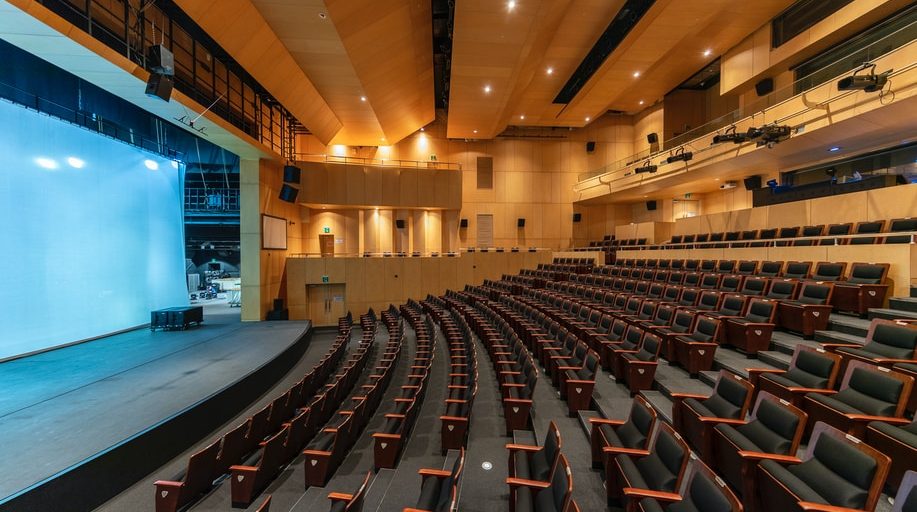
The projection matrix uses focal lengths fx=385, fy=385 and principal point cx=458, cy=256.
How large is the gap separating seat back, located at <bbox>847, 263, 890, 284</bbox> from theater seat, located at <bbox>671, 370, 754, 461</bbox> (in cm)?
236

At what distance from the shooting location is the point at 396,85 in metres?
7.88

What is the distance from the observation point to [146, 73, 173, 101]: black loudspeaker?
372 centimetres

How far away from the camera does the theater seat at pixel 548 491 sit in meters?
1.46

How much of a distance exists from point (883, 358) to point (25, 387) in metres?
6.54

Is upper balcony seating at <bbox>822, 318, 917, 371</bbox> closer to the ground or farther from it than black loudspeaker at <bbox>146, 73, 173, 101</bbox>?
closer to the ground

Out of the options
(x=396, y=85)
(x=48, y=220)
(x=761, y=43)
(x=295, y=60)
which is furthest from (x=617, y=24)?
(x=48, y=220)

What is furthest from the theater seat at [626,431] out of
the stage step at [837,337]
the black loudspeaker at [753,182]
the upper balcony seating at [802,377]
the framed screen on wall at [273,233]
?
the black loudspeaker at [753,182]

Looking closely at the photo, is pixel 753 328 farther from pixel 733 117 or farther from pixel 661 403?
pixel 733 117

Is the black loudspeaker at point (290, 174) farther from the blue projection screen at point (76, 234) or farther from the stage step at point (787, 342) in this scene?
the stage step at point (787, 342)

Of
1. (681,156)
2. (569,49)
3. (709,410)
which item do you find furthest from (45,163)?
(681,156)

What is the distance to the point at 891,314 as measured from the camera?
292 centimetres

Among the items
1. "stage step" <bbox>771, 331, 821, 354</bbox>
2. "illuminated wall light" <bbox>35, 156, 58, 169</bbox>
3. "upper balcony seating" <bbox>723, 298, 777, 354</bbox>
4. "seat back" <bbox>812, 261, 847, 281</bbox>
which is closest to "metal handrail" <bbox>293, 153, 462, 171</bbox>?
"illuminated wall light" <bbox>35, 156, 58, 169</bbox>

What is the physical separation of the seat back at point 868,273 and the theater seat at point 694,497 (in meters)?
3.20

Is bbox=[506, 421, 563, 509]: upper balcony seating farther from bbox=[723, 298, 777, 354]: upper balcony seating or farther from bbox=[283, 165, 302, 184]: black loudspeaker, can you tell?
bbox=[283, 165, 302, 184]: black loudspeaker
